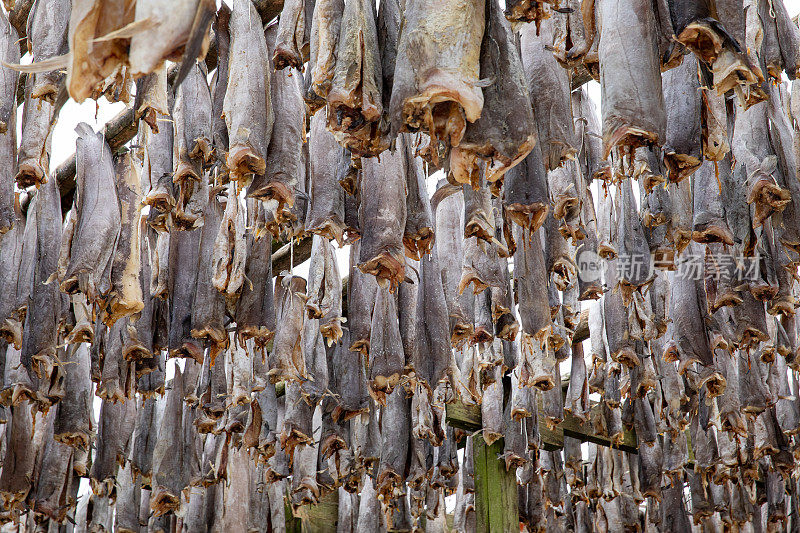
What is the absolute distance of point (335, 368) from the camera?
5.43 meters

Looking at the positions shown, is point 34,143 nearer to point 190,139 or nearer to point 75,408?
point 190,139

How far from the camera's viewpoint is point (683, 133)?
276 centimetres

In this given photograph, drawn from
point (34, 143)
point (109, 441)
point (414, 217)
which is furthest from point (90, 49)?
point (109, 441)

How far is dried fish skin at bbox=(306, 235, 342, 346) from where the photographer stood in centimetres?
425

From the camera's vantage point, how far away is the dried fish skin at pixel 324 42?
7.77 ft

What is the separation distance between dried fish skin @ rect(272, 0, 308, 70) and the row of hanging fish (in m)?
0.02

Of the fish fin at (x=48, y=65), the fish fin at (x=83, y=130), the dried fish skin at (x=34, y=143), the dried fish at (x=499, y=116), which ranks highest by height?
the fish fin at (x=83, y=130)

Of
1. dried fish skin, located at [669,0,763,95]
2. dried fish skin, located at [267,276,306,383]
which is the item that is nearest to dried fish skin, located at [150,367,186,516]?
dried fish skin, located at [267,276,306,383]

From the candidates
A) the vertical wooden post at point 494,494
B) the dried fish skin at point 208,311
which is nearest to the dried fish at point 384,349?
the dried fish skin at point 208,311

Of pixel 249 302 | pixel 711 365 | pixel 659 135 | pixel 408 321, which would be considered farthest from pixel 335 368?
pixel 659 135

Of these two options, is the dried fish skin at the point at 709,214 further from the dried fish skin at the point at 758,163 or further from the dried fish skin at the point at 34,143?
the dried fish skin at the point at 34,143

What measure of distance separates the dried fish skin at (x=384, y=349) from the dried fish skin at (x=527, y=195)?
1.63 meters

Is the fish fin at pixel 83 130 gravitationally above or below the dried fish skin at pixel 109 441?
above

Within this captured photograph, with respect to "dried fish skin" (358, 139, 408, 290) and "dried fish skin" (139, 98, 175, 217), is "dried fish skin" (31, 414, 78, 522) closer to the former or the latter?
"dried fish skin" (139, 98, 175, 217)
